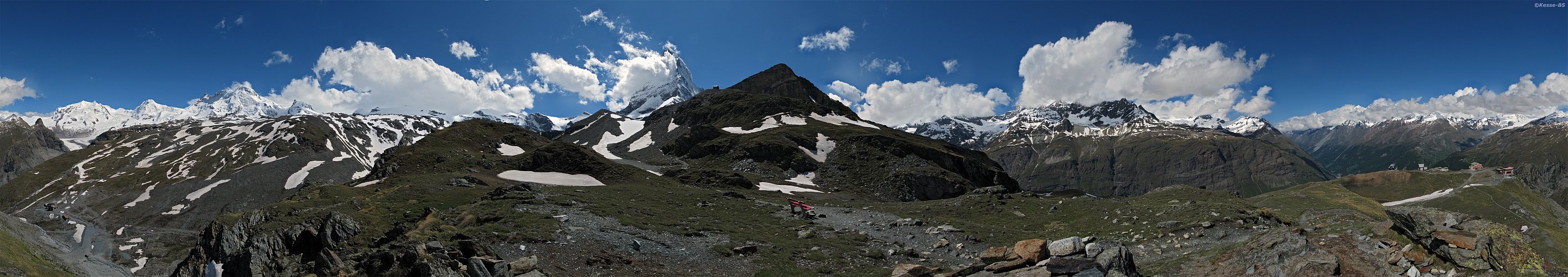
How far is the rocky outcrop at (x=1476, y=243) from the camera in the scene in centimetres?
1609

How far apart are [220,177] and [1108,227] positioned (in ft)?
858

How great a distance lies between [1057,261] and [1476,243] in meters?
12.3

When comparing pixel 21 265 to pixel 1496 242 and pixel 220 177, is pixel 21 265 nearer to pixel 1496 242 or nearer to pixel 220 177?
pixel 1496 242

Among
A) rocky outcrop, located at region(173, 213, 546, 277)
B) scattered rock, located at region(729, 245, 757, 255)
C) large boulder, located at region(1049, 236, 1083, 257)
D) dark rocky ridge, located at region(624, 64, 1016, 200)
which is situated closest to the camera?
large boulder, located at region(1049, 236, 1083, 257)

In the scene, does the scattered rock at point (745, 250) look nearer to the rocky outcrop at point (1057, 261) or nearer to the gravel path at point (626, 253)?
the gravel path at point (626, 253)

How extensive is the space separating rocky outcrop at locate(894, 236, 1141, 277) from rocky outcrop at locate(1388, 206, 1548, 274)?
863 centimetres

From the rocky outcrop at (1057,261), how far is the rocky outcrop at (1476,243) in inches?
340

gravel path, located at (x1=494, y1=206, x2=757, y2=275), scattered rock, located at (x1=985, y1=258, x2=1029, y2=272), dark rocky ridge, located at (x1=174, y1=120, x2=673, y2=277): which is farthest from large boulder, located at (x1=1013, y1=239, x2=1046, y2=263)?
dark rocky ridge, located at (x1=174, y1=120, x2=673, y2=277)

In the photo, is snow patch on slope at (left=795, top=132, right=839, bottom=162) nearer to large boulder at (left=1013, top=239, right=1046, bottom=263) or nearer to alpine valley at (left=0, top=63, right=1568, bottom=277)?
alpine valley at (left=0, top=63, right=1568, bottom=277)

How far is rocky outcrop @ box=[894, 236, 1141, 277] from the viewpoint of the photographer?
1577 cm

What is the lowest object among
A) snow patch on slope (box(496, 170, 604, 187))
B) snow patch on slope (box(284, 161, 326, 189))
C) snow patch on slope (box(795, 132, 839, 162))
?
snow patch on slope (box(496, 170, 604, 187))

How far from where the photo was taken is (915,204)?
5356 centimetres

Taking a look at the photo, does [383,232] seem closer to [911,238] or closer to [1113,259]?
[911,238]

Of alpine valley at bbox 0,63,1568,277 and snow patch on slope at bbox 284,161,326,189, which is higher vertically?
snow patch on slope at bbox 284,161,326,189
